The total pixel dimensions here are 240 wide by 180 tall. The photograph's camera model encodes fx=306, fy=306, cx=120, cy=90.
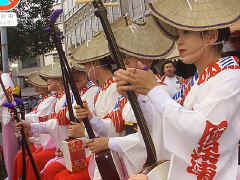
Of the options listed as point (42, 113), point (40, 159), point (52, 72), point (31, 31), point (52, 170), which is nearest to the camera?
point (52, 170)

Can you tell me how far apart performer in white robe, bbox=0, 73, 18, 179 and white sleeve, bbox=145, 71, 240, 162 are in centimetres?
382

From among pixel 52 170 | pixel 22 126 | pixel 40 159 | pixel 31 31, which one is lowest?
pixel 40 159

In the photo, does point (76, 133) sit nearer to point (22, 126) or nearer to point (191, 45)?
point (22, 126)

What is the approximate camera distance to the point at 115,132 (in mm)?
2885

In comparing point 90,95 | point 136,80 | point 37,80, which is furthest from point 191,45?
point 37,80

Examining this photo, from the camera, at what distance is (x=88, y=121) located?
9.12 feet

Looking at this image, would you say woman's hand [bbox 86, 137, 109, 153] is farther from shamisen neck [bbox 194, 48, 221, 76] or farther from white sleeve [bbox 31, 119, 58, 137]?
white sleeve [bbox 31, 119, 58, 137]

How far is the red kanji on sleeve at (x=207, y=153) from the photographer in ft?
4.99

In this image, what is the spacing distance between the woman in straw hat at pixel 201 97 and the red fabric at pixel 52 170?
2.29 meters

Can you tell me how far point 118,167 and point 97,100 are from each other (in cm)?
114

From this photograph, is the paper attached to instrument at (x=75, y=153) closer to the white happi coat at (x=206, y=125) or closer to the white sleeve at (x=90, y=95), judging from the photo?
the white sleeve at (x=90, y=95)

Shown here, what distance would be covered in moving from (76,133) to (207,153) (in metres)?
1.86

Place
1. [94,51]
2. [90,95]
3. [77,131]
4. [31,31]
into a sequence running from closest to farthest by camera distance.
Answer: [77,131]
[94,51]
[90,95]
[31,31]

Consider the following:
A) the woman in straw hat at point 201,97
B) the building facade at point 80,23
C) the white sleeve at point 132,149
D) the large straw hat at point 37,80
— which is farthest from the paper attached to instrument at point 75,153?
the building facade at point 80,23
